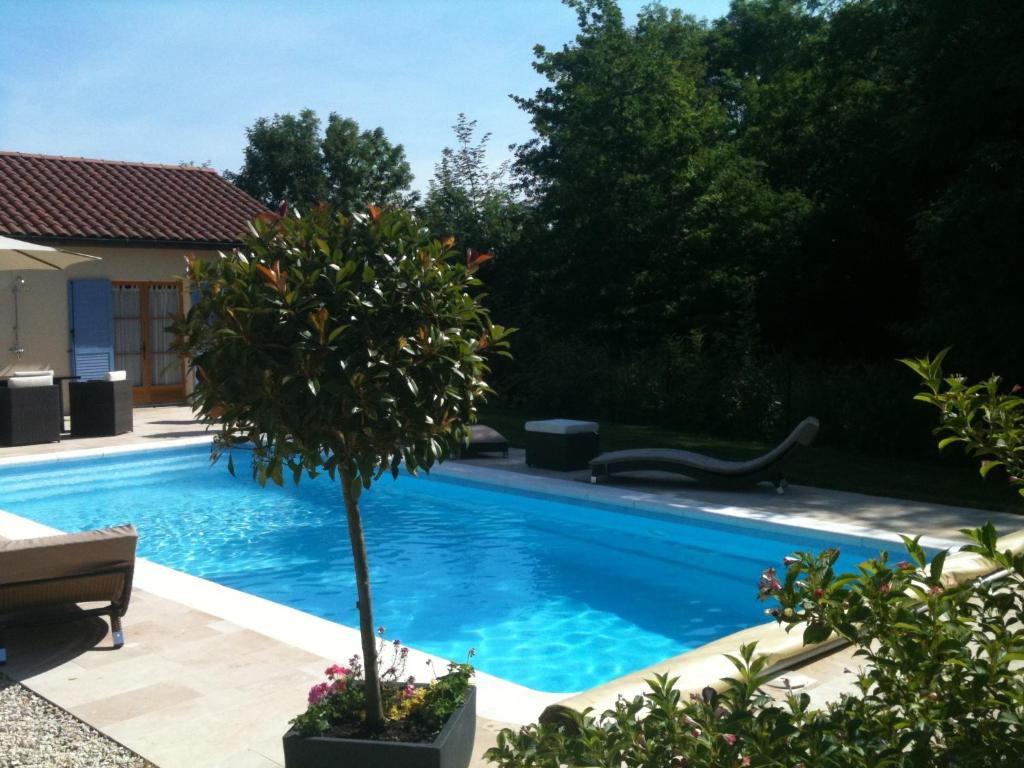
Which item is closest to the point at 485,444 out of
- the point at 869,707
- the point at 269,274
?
the point at 269,274

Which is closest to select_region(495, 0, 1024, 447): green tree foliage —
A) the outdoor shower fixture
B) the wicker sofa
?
the outdoor shower fixture

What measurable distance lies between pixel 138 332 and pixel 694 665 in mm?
16006

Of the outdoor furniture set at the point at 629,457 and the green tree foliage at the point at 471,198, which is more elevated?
the green tree foliage at the point at 471,198

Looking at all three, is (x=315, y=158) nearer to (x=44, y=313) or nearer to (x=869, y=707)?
(x=44, y=313)

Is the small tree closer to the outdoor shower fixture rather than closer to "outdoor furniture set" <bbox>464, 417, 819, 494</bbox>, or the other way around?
"outdoor furniture set" <bbox>464, 417, 819, 494</bbox>

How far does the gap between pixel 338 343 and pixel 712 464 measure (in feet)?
24.7

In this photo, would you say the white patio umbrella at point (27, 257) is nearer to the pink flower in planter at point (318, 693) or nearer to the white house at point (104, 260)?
the white house at point (104, 260)

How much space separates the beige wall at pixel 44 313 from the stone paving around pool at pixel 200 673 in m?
10.6

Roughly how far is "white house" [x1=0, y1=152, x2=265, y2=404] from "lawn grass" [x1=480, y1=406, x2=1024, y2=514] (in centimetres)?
730

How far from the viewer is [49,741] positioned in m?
4.25

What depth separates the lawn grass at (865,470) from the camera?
10100 millimetres

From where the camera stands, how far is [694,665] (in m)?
4.45

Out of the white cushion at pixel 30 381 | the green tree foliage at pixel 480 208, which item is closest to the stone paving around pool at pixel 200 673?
the white cushion at pixel 30 381

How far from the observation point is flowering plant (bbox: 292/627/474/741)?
11.9 feet
